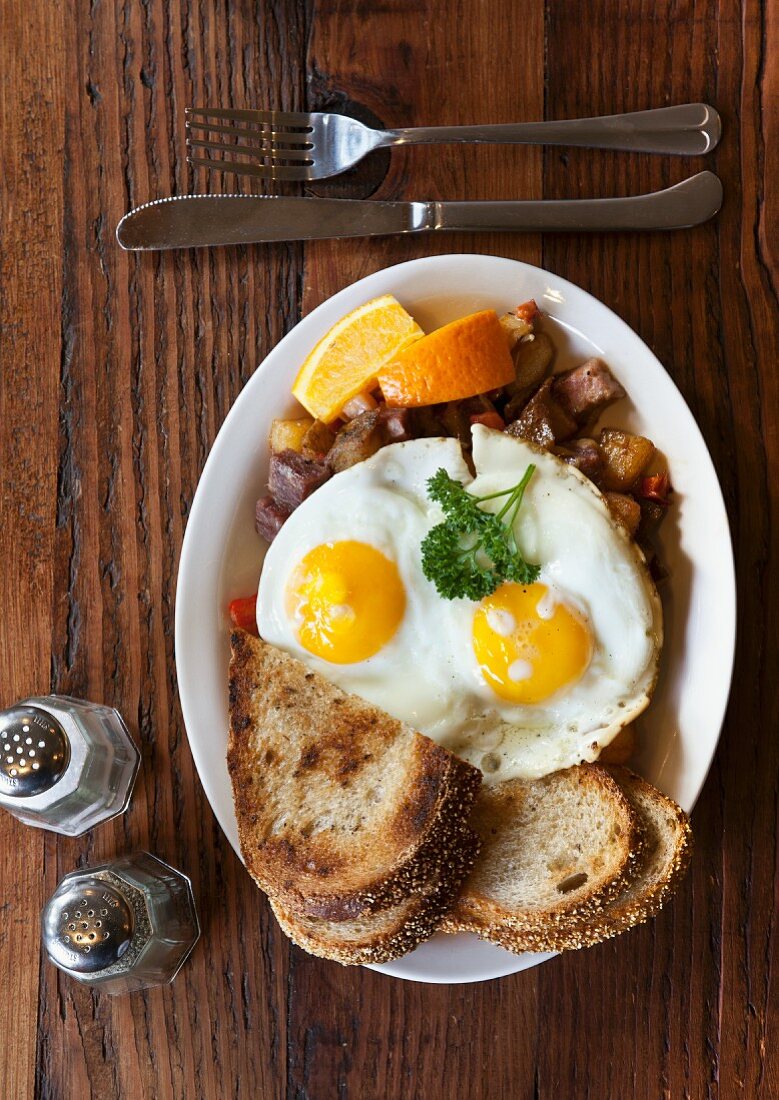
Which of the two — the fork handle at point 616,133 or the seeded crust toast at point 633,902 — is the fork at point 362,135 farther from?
the seeded crust toast at point 633,902

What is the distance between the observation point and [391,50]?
2.78 metres

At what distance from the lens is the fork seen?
271 cm

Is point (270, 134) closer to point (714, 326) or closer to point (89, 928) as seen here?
point (714, 326)

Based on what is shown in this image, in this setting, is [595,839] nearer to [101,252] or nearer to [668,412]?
[668,412]

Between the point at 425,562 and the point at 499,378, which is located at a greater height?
the point at 499,378

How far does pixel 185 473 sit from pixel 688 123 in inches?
74.3

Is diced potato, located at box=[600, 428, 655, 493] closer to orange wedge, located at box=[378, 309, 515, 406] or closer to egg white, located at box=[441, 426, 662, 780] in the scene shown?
egg white, located at box=[441, 426, 662, 780]

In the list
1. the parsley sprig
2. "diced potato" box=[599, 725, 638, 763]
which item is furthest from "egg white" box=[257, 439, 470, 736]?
"diced potato" box=[599, 725, 638, 763]

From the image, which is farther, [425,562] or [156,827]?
[156,827]

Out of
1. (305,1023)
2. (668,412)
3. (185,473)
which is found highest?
(668,412)

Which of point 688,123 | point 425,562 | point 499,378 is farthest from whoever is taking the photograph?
point 688,123

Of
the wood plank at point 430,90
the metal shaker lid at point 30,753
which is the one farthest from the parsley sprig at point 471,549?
the metal shaker lid at point 30,753

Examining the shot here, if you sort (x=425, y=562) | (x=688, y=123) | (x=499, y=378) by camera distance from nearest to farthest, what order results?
1. (x=425, y=562)
2. (x=499, y=378)
3. (x=688, y=123)

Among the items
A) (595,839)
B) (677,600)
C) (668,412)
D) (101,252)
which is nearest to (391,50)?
(101,252)
